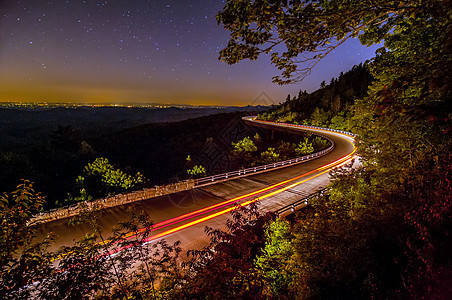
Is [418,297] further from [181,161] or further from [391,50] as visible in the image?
[181,161]

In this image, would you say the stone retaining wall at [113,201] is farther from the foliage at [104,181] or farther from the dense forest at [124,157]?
the foliage at [104,181]

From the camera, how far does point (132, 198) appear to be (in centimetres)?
1245

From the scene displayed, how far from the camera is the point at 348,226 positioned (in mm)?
6695

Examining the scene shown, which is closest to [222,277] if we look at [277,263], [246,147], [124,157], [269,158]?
[277,263]

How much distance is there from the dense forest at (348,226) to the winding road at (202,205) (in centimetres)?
201

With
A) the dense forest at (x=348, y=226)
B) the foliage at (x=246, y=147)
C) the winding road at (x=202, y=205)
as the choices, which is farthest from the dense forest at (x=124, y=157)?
the winding road at (x=202, y=205)

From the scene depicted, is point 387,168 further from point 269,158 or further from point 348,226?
point 269,158

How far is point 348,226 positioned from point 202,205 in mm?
8228

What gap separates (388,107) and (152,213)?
1150 centimetres

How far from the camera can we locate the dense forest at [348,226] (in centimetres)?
331

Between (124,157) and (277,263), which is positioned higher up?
(277,263)

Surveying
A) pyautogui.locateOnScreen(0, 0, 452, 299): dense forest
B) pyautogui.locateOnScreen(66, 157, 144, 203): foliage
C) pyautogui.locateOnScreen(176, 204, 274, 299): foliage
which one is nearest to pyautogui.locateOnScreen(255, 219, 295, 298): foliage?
pyautogui.locateOnScreen(0, 0, 452, 299): dense forest

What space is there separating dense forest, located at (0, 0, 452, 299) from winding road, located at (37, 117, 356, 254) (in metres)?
2.01

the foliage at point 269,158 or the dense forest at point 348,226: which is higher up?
the dense forest at point 348,226
